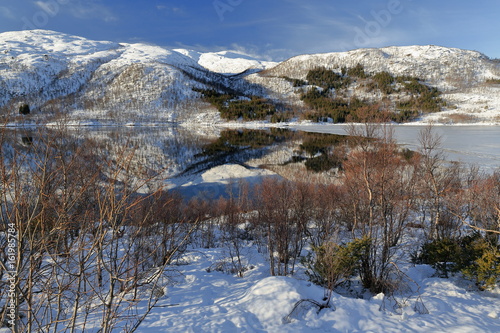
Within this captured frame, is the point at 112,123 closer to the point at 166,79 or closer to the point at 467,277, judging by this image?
the point at 166,79

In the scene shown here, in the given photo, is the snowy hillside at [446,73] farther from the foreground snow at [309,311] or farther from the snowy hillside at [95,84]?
the foreground snow at [309,311]

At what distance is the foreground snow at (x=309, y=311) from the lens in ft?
19.0

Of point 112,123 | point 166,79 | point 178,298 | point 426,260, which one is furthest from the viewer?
point 166,79

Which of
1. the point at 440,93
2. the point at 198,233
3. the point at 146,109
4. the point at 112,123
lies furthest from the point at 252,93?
the point at 198,233

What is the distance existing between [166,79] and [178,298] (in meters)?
160

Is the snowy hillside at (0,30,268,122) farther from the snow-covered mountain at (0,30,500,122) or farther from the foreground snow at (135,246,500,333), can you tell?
the foreground snow at (135,246,500,333)

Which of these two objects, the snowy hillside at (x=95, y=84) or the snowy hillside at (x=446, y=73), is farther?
the snowy hillside at (x=95, y=84)

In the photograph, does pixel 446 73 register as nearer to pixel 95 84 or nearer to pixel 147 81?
pixel 147 81

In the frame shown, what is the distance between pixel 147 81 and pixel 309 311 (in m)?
164

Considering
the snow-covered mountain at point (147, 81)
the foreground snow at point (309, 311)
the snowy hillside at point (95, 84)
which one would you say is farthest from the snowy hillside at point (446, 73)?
the foreground snow at point (309, 311)

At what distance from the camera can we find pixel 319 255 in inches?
319

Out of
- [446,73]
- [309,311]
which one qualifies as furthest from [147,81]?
[446,73]

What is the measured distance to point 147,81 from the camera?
149m

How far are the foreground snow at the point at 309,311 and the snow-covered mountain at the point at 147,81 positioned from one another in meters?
116
